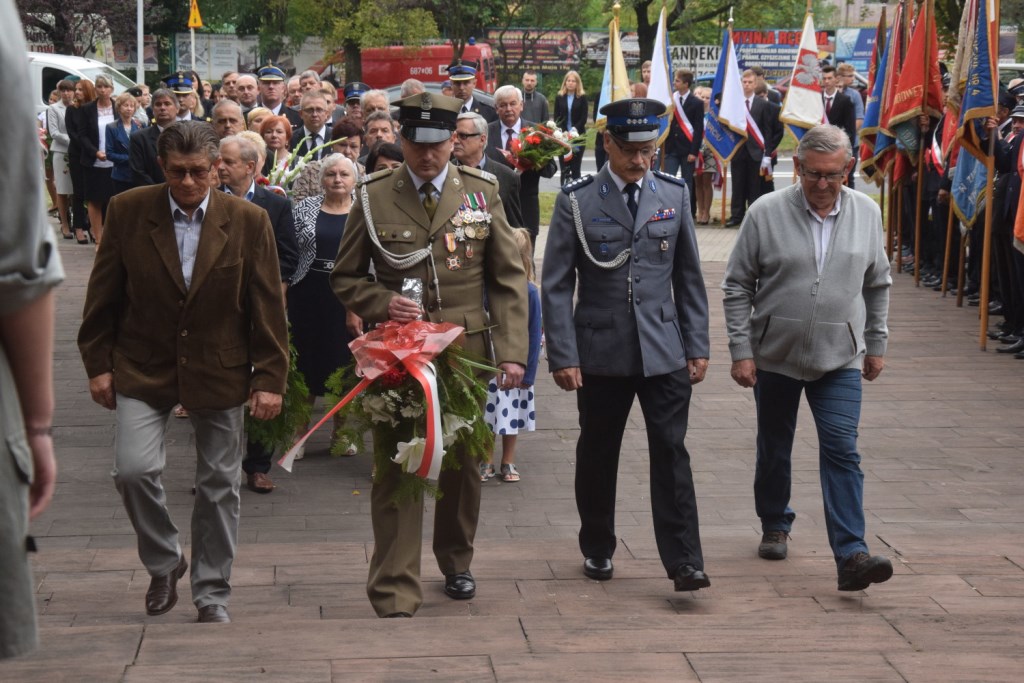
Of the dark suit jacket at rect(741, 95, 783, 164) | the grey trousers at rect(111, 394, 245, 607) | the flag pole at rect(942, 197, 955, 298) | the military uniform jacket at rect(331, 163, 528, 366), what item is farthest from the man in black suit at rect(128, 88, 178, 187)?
the dark suit jacket at rect(741, 95, 783, 164)

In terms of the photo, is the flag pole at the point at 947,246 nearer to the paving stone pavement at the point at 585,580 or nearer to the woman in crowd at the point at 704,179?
the paving stone pavement at the point at 585,580

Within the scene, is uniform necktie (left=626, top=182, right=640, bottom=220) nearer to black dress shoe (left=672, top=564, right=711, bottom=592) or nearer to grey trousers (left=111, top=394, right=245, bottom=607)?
black dress shoe (left=672, top=564, right=711, bottom=592)

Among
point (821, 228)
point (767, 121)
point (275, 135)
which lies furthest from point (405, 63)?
point (821, 228)

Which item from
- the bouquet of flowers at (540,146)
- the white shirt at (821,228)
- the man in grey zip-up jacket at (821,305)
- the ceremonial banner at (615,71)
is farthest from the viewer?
the ceremonial banner at (615,71)

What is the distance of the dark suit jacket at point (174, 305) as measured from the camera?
17.4 ft

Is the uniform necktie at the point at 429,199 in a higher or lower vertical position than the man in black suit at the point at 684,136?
higher

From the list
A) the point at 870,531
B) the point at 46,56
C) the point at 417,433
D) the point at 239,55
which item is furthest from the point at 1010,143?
the point at 239,55

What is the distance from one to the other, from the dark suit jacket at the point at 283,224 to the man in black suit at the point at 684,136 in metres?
13.7

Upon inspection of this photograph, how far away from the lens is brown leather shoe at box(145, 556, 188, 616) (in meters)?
5.44

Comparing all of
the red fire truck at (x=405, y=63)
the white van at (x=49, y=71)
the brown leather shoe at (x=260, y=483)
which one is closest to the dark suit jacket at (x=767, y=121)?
the white van at (x=49, y=71)

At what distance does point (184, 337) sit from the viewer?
5316 millimetres

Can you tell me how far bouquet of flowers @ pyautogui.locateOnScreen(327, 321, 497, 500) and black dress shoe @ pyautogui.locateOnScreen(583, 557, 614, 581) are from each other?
0.86 meters

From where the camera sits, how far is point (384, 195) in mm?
5711

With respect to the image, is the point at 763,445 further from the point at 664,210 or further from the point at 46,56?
the point at 46,56
